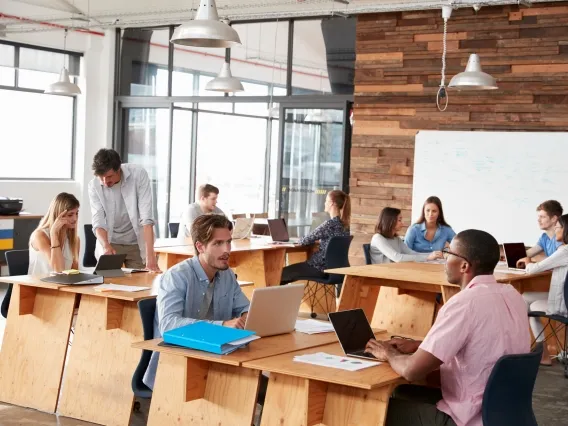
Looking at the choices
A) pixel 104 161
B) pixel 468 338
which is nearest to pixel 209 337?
pixel 468 338

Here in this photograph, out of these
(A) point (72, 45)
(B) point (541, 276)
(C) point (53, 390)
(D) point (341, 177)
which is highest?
(A) point (72, 45)

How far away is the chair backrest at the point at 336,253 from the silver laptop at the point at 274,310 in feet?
14.0

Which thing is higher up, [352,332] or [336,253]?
[352,332]

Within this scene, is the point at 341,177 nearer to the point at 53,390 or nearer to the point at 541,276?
the point at 541,276

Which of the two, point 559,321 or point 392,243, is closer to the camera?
point 559,321

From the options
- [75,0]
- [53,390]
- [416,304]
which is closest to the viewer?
[53,390]

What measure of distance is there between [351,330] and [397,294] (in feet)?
11.8

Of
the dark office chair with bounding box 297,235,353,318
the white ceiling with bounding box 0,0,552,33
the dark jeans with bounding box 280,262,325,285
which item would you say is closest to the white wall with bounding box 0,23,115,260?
the white ceiling with bounding box 0,0,552,33

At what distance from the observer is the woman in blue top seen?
27.6 feet

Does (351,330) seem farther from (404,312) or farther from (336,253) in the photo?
(336,253)

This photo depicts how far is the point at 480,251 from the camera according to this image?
11.3 feet

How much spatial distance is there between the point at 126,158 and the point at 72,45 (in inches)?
69.2

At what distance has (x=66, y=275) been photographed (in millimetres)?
5570

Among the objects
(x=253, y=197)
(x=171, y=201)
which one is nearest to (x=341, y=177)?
(x=253, y=197)
